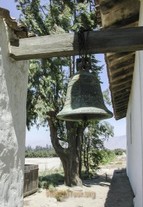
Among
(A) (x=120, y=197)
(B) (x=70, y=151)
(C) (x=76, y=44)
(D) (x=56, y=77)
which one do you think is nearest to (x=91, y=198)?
(A) (x=120, y=197)

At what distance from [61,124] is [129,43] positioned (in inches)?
540

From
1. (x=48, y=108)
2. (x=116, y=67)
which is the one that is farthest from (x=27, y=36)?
(x=48, y=108)

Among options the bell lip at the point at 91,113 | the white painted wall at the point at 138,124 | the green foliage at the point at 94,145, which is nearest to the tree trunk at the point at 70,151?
the green foliage at the point at 94,145

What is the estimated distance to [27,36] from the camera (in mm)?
3412

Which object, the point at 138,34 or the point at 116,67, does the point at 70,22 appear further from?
the point at 138,34

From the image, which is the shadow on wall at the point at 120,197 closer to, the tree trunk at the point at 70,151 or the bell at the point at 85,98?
the tree trunk at the point at 70,151

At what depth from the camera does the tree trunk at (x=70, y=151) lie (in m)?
16.0

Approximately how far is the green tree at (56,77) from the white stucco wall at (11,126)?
11053mm

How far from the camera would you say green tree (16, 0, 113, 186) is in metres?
14.9

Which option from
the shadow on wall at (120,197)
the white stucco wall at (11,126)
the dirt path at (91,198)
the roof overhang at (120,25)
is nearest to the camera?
the white stucco wall at (11,126)

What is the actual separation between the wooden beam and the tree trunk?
12.9 m

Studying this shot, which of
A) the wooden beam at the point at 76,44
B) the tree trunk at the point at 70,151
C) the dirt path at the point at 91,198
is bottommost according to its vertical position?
the dirt path at the point at 91,198

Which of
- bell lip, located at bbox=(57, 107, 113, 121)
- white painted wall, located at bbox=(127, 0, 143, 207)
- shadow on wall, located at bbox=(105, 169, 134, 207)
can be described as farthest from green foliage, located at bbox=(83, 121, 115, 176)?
bell lip, located at bbox=(57, 107, 113, 121)

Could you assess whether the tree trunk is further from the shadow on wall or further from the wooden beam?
the wooden beam
